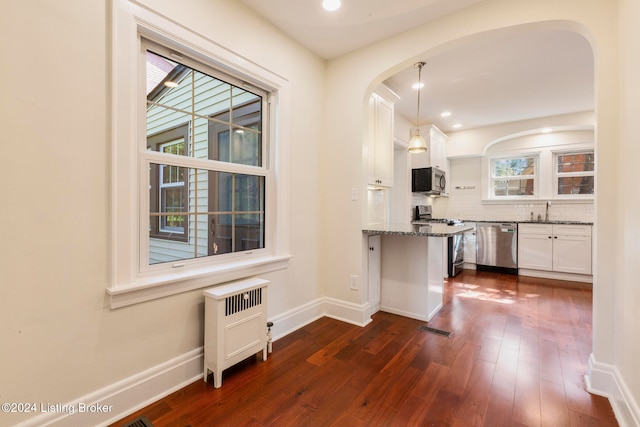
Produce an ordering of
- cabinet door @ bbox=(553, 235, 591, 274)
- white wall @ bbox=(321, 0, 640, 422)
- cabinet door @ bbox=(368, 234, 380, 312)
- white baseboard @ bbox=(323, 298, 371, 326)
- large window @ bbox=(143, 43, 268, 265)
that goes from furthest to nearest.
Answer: cabinet door @ bbox=(553, 235, 591, 274) < cabinet door @ bbox=(368, 234, 380, 312) < white baseboard @ bbox=(323, 298, 371, 326) < large window @ bbox=(143, 43, 268, 265) < white wall @ bbox=(321, 0, 640, 422)

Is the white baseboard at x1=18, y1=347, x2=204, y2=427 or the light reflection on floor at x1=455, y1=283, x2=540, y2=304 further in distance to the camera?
the light reflection on floor at x1=455, y1=283, x2=540, y2=304

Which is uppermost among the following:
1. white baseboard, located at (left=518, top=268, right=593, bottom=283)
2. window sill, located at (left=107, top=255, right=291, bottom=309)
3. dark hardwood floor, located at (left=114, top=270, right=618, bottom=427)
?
window sill, located at (left=107, top=255, right=291, bottom=309)

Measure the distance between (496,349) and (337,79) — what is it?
9.50 feet

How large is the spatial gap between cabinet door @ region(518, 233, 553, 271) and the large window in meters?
4.76

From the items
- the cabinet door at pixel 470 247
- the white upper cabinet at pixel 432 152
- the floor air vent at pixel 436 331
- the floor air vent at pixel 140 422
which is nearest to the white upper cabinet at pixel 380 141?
the floor air vent at pixel 436 331

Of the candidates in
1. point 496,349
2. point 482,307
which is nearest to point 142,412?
point 496,349

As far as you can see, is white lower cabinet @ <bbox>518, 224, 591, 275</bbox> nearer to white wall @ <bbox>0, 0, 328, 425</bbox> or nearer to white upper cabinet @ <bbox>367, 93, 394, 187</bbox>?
white upper cabinet @ <bbox>367, 93, 394, 187</bbox>

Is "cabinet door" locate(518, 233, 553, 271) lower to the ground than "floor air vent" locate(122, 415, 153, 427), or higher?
higher

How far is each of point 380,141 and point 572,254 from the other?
396cm

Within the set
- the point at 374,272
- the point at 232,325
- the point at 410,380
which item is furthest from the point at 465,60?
the point at 232,325

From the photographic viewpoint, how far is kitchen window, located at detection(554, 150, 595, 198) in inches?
197

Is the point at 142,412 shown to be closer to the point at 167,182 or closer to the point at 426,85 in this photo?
the point at 167,182

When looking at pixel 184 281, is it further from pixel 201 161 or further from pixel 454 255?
pixel 454 255

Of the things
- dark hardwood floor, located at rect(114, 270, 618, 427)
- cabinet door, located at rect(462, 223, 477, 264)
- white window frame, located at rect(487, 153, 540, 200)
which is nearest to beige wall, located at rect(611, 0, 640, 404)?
dark hardwood floor, located at rect(114, 270, 618, 427)
